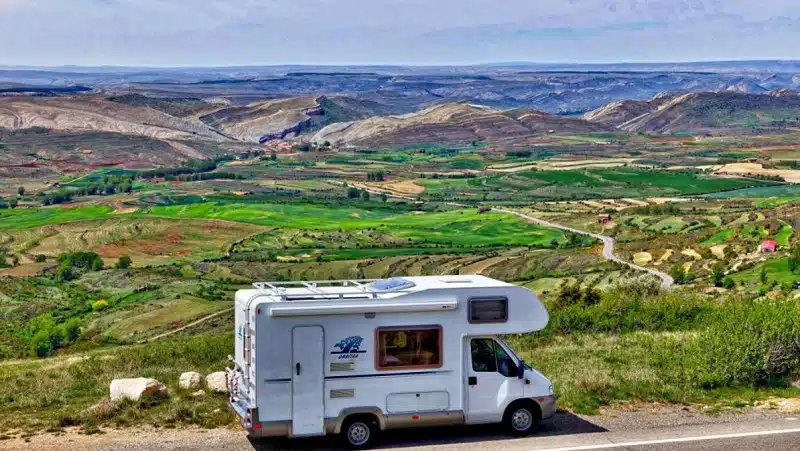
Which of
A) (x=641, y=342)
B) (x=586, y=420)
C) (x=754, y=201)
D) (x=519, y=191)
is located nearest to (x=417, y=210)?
(x=519, y=191)

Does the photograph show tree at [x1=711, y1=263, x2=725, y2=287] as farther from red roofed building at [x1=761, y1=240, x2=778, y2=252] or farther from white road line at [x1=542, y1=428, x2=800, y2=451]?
white road line at [x1=542, y1=428, x2=800, y2=451]

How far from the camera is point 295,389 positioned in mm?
20062

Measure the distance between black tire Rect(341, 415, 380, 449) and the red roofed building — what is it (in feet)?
247

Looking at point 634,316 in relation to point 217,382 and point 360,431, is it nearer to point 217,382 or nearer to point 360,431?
point 217,382

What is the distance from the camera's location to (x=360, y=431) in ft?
67.6

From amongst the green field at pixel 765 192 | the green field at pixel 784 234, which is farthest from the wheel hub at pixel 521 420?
the green field at pixel 765 192

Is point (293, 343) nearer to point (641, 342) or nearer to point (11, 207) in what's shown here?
point (641, 342)

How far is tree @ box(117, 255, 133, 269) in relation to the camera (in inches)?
4441

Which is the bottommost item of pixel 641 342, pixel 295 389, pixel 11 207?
pixel 11 207

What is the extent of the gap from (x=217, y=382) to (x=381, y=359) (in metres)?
6.06

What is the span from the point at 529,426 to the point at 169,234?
11794cm

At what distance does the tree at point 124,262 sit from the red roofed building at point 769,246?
62.5m

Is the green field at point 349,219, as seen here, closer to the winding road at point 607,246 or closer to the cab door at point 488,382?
the winding road at point 607,246

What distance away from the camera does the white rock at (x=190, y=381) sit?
82.9 feet
